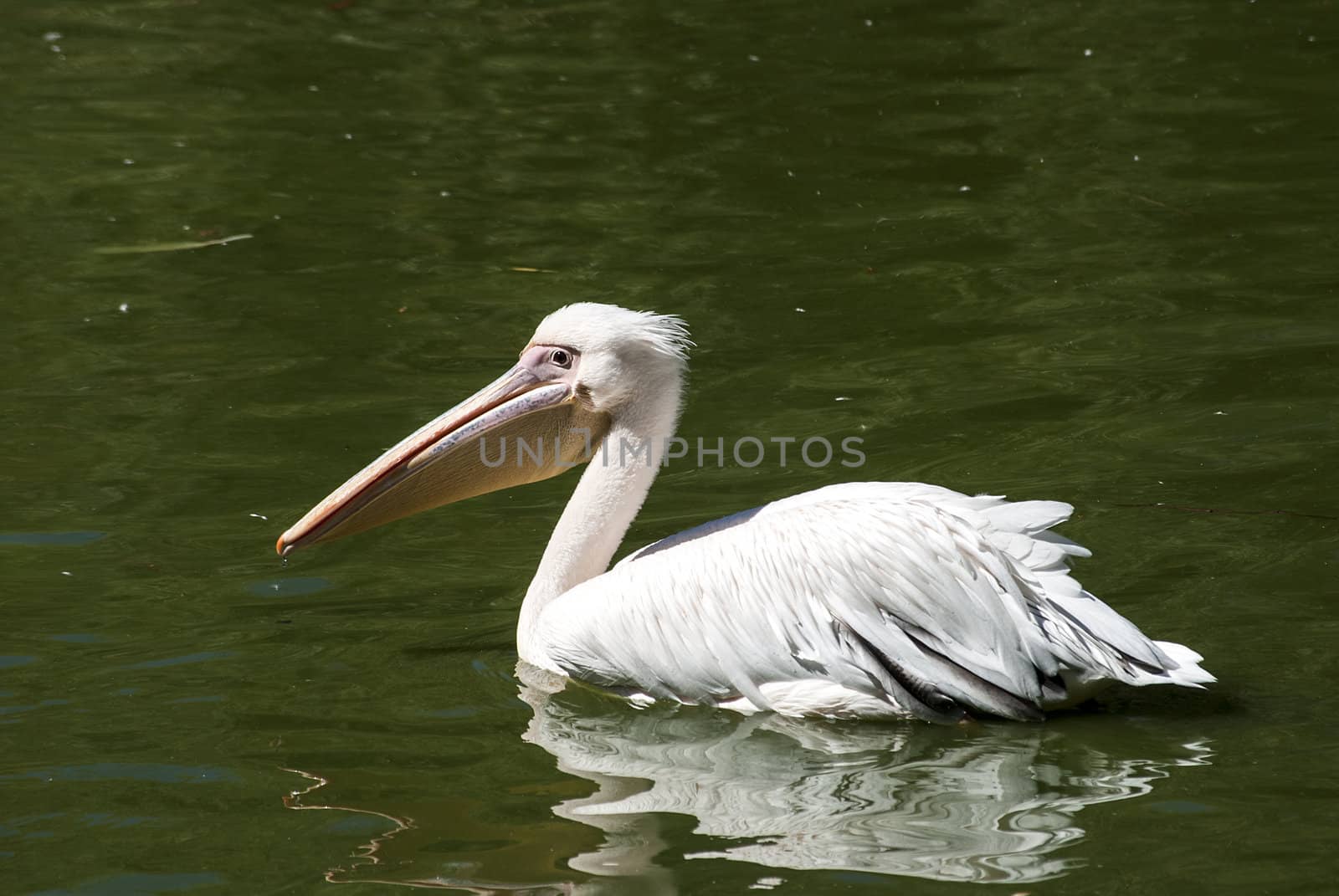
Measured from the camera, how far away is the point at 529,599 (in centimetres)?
480

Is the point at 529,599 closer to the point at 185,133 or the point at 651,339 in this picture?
the point at 651,339

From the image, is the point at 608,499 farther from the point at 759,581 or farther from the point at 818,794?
the point at 818,794

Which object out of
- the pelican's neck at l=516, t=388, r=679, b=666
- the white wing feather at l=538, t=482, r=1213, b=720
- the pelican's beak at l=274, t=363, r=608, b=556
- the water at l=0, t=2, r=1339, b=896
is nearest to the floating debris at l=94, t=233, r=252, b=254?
the water at l=0, t=2, r=1339, b=896

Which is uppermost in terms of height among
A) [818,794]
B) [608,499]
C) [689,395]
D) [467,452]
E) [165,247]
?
[165,247]

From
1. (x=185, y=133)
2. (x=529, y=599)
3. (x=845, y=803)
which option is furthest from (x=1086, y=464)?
(x=185, y=133)

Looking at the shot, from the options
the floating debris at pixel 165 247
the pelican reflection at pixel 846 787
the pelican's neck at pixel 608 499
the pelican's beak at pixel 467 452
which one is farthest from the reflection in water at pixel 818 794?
the floating debris at pixel 165 247

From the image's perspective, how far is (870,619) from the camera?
165 inches

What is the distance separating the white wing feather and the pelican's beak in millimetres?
589

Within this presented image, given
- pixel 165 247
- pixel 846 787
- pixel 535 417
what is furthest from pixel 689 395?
pixel 165 247

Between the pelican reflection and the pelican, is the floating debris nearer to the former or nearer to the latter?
the pelican

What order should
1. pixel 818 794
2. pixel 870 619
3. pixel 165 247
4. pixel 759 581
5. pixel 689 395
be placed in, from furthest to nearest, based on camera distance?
pixel 165 247, pixel 689 395, pixel 759 581, pixel 870 619, pixel 818 794

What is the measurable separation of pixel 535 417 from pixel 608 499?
299 millimetres

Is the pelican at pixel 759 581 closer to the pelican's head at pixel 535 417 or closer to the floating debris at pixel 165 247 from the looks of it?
the pelican's head at pixel 535 417

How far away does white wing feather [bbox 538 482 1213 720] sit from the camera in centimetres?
408
